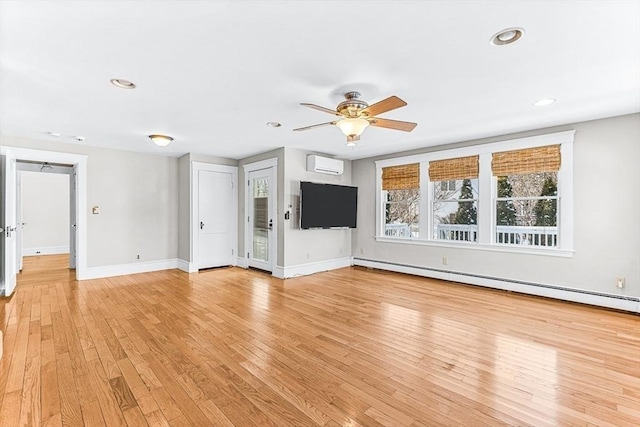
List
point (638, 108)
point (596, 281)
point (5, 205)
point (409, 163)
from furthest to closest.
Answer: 1. point (409, 163)
2. point (5, 205)
3. point (596, 281)
4. point (638, 108)

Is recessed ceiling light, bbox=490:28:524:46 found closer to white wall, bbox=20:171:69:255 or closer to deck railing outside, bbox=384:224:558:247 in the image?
deck railing outside, bbox=384:224:558:247

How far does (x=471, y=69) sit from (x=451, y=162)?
300 centimetres

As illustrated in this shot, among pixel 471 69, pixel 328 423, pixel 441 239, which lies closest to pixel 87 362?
pixel 328 423

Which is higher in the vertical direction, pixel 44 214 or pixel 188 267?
pixel 44 214

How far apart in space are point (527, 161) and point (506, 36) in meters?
3.08

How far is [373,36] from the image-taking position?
2.15 meters

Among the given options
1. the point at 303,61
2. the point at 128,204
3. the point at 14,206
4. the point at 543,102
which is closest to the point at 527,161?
the point at 543,102

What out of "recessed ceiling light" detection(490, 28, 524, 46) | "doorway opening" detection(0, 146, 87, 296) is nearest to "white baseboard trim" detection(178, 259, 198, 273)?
"doorway opening" detection(0, 146, 87, 296)

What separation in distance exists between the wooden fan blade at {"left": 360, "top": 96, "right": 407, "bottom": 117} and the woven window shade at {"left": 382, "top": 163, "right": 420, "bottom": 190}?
315 centimetres

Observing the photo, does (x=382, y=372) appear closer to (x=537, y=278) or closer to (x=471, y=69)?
(x=471, y=69)

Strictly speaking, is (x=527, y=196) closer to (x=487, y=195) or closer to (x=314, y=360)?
(x=487, y=195)

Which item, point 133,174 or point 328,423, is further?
point 133,174

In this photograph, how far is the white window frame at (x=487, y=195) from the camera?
14.0 feet

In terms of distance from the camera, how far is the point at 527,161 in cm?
460
